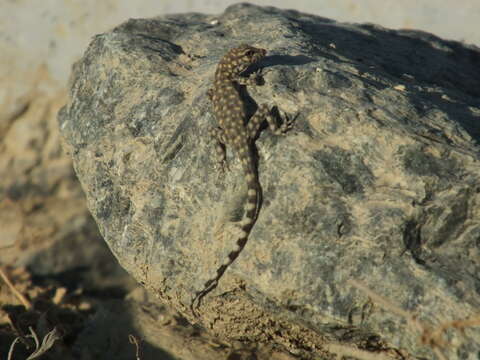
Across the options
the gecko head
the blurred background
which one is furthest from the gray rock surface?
the blurred background

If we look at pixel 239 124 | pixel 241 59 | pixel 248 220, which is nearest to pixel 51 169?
pixel 241 59

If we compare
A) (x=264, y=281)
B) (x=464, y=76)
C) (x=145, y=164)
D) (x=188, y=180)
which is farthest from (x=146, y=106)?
(x=464, y=76)

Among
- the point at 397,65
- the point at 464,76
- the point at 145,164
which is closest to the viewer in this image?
the point at 145,164

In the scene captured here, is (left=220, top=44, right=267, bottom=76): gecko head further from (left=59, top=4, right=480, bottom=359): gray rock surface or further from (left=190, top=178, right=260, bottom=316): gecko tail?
(left=190, top=178, right=260, bottom=316): gecko tail

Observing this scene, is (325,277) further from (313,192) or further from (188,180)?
(188,180)

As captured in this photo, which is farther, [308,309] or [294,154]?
[294,154]

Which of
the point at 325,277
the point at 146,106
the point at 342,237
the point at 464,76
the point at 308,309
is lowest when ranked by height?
the point at 308,309

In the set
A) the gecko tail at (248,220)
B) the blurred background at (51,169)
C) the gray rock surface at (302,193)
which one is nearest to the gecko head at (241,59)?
the gray rock surface at (302,193)

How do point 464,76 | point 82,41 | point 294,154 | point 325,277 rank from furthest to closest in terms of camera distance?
point 82,41, point 464,76, point 294,154, point 325,277

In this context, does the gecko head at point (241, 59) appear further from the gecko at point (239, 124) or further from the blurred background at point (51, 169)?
the blurred background at point (51, 169)
